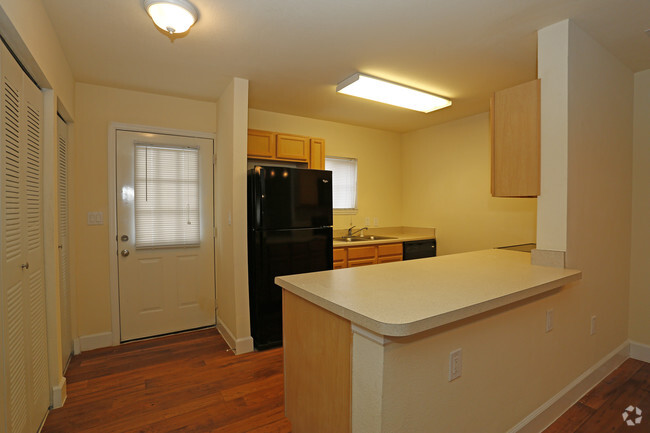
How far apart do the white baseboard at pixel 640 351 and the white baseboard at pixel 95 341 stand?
4693 millimetres

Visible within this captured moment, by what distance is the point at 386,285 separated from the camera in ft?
5.22

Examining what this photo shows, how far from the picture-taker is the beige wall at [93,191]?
2967 millimetres

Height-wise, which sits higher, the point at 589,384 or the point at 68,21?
the point at 68,21

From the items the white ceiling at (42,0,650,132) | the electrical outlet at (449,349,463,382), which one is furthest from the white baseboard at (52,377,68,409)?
the electrical outlet at (449,349,463,382)

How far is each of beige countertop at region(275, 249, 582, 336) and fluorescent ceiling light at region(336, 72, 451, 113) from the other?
164 centimetres

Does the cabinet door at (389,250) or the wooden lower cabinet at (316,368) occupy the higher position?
the cabinet door at (389,250)

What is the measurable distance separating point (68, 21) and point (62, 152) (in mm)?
1090

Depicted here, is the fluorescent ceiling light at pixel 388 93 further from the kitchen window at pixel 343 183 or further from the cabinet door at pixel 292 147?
the kitchen window at pixel 343 183

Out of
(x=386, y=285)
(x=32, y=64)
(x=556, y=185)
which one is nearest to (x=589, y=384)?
(x=556, y=185)

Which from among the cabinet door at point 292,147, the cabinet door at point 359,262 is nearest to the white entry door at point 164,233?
the cabinet door at point 292,147

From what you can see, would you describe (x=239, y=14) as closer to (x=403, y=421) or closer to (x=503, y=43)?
(x=503, y=43)

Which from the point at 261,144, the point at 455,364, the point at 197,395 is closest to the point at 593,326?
the point at 455,364

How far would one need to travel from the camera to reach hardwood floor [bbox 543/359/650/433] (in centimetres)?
187

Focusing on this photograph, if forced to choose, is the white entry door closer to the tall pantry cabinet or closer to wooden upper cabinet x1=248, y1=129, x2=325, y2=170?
wooden upper cabinet x1=248, y1=129, x2=325, y2=170
